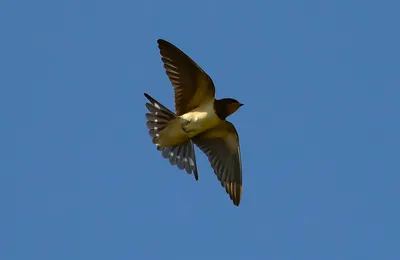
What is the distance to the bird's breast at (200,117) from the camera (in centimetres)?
1258

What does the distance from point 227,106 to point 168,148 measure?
77 centimetres

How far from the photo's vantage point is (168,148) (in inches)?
503

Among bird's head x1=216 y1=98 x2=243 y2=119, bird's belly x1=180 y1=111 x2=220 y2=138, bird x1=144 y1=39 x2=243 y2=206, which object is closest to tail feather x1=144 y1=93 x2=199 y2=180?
bird x1=144 y1=39 x2=243 y2=206

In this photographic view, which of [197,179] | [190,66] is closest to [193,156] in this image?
[197,179]

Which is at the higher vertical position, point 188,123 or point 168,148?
point 188,123

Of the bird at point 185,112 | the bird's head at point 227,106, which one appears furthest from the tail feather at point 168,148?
the bird's head at point 227,106

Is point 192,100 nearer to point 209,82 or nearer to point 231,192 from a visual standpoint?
point 209,82

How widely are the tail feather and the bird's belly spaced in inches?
5.4

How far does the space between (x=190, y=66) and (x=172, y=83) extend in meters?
0.34

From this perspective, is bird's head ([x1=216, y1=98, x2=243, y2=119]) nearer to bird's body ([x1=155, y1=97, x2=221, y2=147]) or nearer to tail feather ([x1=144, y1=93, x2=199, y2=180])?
bird's body ([x1=155, y1=97, x2=221, y2=147])

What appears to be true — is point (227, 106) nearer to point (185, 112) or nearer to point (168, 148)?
point (185, 112)

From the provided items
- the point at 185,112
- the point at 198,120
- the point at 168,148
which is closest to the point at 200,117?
the point at 198,120

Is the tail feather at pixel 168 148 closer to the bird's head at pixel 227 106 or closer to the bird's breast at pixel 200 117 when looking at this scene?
the bird's breast at pixel 200 117

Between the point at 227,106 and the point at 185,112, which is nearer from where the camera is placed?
the point at 227,106
